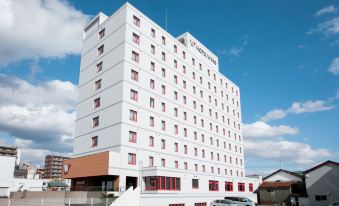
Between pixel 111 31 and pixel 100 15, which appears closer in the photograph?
A: pixel 111 31

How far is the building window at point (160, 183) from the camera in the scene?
44781 mm

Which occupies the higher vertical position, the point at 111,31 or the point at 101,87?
the point at 111,31

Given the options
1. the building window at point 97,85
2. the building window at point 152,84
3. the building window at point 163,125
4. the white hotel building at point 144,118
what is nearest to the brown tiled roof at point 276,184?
the white hotel building at point 144,118

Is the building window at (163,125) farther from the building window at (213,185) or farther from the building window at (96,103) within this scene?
the building window at (213,185)

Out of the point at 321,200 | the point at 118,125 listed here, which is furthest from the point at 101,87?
the point at 321,200

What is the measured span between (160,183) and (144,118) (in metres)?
11.0

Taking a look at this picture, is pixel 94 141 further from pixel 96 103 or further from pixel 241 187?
pixel 241 187

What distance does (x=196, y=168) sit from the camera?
61.9 m

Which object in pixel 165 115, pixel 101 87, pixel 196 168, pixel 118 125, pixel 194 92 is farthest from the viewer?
pixel 194 92

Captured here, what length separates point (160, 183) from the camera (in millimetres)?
44812

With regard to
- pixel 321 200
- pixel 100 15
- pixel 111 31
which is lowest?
pixel 321 200

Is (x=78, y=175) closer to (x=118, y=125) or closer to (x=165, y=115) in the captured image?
(x=118, y=125)

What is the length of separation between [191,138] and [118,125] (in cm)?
2040

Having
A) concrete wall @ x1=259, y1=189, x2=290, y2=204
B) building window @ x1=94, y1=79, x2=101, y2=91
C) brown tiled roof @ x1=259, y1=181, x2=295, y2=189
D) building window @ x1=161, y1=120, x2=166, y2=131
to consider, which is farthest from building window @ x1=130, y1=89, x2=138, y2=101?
concrete wall @ x1=259, y1=189, x2=290, y2=204
